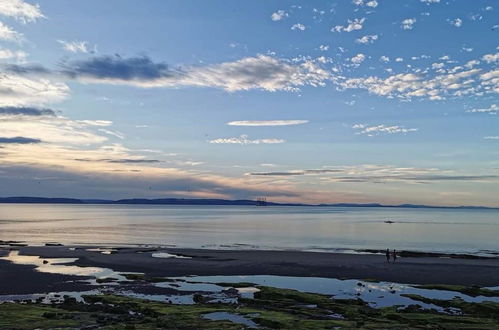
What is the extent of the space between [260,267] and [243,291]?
57.9 feet

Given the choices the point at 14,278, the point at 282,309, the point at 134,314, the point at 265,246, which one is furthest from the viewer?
the point at 265,246

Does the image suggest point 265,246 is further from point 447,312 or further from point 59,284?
point 447,312

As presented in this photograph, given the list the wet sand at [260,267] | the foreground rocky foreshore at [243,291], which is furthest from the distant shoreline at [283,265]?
the foreground rocky foreshore at [243,291]

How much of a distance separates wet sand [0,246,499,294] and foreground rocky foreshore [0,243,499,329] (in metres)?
0.13

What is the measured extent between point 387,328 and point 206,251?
56719mm

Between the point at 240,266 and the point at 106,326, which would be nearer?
the point at 106,326

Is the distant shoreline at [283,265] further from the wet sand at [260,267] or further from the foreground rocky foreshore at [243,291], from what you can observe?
the foreground rocky foreshore at [243,291]

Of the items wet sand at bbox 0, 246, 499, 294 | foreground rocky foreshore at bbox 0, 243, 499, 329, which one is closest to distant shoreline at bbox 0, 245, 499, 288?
wet sand at bbox 0, 246, 499, 294

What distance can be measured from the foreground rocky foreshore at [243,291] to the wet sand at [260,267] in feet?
0.44

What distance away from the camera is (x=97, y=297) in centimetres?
3788

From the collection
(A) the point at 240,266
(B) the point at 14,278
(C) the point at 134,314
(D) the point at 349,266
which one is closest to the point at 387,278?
(D) the point at 349,266

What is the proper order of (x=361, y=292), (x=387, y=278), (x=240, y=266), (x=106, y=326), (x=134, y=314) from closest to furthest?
1. (x=106, y=326)
2. (x=134, y=314)
3. (x=361, y=292)
4. (x=387, y=278)
5. (x=240, y=266)

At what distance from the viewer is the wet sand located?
50.5 meters

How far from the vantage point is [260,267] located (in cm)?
6134
